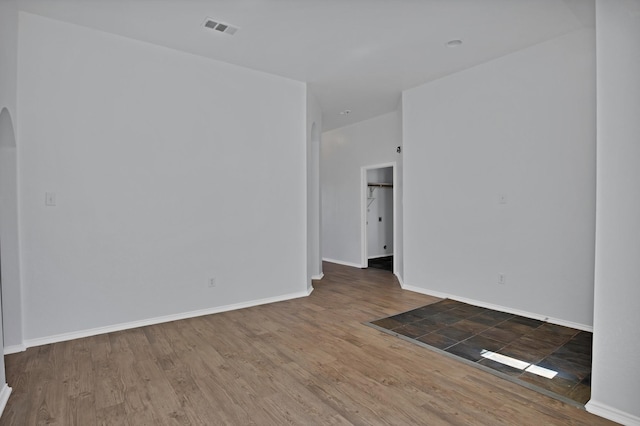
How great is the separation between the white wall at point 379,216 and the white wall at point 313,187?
6.76ft

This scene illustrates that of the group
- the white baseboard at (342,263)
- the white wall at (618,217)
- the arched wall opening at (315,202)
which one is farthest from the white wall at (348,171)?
the white wall at (618,217)

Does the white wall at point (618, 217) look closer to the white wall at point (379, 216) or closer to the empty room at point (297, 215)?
the empty room at point (297, 215)

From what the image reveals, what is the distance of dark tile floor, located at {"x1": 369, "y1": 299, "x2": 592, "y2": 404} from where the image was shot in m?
Result: 2.50

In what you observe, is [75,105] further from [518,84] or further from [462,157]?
[518,84]

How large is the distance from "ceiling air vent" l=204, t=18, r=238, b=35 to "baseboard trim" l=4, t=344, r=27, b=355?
10.9 feet

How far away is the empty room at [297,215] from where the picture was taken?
2.12 m

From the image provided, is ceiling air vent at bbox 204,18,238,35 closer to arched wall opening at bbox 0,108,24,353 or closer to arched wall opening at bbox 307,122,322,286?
arched wall opening at bbox 0,108,24,353

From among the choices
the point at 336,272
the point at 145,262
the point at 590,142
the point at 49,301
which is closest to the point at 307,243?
the point at 336,272

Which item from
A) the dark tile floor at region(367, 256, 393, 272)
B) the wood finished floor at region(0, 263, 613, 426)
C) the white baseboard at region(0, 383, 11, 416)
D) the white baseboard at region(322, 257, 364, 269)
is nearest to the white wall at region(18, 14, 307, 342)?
the wood finished floor at region(0, 263, 613, 426)

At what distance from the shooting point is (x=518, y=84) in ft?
12.8

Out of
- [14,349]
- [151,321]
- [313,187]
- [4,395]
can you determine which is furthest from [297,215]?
[4,395]

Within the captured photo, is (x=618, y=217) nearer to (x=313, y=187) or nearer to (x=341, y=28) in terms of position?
(x=341, y=28)

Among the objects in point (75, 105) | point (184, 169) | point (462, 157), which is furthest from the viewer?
point (462, 157)

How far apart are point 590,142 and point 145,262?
15.3 feet
